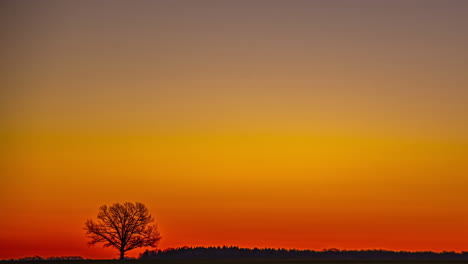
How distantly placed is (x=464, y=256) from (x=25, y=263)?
54090mm

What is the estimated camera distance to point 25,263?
124 meters

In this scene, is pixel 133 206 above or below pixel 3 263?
above

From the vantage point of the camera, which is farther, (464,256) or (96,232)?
(96,232)

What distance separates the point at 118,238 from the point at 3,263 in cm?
2718

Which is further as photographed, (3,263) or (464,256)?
(464,256)

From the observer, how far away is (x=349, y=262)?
128 meters

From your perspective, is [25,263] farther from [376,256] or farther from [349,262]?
[376,256]

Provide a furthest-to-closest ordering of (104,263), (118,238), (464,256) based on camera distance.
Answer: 1. (118,238)
2. (464,256)
3. (104,263)

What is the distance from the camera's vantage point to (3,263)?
129 m

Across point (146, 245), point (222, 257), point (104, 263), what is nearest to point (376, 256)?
point (222, 257)

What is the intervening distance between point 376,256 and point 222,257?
19.5 meters

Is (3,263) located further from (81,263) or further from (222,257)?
(222,257)

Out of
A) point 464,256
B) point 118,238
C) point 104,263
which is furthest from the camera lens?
point 118,238

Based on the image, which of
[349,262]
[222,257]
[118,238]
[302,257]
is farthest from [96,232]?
[349,262]
